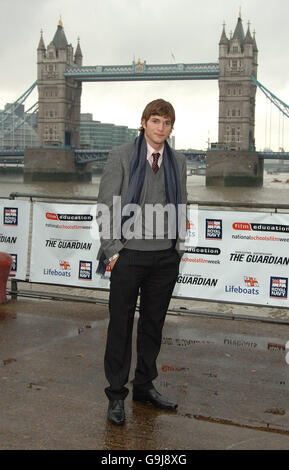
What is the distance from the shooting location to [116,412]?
323 cm

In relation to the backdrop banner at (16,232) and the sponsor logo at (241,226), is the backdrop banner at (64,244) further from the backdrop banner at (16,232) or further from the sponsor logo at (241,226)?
the sponsor logo at (241,226)

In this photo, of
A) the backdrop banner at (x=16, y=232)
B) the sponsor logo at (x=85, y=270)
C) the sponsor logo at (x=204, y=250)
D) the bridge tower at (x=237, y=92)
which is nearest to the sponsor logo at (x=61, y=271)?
the sponsor logo at (x=85, y=270)

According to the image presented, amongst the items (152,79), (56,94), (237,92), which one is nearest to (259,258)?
(237,92)

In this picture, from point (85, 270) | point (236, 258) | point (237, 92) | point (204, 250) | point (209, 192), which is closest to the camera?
point (236, 258)

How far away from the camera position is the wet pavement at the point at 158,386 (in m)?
3.05

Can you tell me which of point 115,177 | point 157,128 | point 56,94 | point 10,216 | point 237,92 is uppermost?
point 56,94

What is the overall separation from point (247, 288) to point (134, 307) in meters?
2.45

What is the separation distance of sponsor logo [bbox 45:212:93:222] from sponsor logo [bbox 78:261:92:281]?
1.43 ft

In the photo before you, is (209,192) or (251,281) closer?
(251,281)

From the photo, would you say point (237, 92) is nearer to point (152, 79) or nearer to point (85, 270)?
point (152, 79)

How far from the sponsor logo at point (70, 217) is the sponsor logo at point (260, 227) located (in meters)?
1.48

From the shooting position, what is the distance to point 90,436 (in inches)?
120

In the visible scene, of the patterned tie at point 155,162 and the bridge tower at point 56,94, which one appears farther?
the bridge tower at point 56,94
